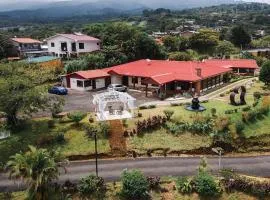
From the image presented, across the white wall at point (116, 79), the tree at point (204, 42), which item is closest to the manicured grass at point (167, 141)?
the white wall at point (116, 79)

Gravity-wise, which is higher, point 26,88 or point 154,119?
point 26,88

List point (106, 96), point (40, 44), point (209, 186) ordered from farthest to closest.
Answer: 1. point (40, 44)
2. point (106, 96)
3. point (209, 186)

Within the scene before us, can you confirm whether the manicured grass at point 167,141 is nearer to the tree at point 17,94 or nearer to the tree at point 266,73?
the tree at point 17,94

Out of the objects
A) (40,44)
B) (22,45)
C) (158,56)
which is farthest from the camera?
(40,44)

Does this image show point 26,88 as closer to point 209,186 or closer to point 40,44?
point 209,186

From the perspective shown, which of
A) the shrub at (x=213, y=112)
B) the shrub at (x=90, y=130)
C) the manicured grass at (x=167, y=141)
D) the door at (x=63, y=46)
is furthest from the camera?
the door at (x=63, y=46)

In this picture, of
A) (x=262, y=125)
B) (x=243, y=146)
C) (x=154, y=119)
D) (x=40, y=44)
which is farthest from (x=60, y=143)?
(x=40, y=44)
